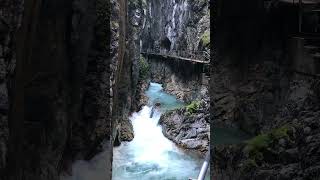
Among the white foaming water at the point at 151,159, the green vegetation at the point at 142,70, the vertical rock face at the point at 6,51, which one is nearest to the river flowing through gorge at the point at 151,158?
the white foaming water at the point at 151,159

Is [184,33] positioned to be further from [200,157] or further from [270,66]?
[270,66]

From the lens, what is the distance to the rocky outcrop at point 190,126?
86.0 ft

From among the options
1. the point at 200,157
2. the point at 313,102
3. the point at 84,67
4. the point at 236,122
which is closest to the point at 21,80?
the point at 84,67

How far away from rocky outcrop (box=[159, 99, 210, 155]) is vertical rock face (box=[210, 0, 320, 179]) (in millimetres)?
10611

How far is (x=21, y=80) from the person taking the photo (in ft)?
28.8

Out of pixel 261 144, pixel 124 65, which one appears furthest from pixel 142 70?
pixel 261 144

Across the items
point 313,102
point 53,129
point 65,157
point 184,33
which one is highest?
point 184,33

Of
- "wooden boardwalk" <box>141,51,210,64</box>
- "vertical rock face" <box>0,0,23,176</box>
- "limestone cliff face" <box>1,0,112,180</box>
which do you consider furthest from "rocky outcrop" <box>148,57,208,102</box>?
"vertical rock face" <box>0,0,23,176</box>

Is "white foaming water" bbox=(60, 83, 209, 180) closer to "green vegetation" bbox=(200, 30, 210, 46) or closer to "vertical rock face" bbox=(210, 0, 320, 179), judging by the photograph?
"vertical rock face" bbox=(210, 0, 320, 179)

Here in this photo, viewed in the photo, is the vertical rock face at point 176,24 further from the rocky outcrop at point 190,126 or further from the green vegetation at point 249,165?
the green vegetation at point 249,165

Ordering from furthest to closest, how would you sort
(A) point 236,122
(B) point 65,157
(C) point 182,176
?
(C) point 182,176 < (A) point 236,122 < (B) point 65,157

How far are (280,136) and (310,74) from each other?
106 inches

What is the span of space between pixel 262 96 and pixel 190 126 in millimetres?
14620

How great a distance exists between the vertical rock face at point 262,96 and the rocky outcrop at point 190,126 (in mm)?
10611
